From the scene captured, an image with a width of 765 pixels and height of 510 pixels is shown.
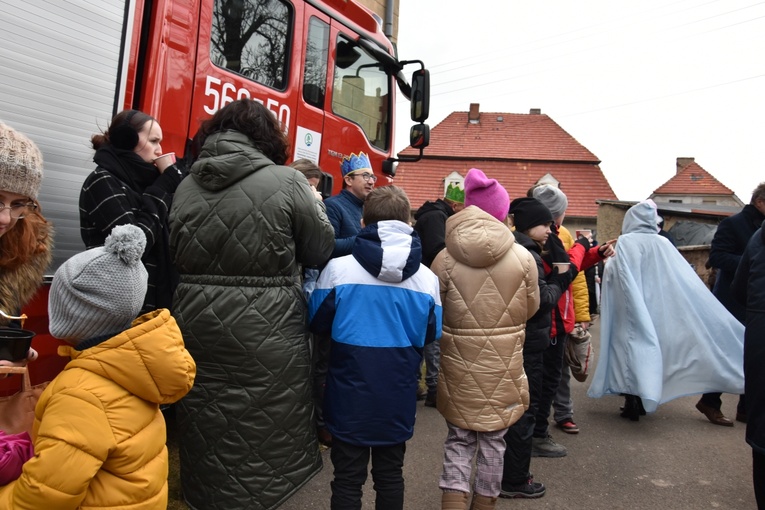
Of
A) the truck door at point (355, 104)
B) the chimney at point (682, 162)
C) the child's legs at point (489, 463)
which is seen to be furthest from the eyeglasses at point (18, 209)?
the chimney at point (682, 162)

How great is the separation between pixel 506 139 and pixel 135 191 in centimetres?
3289

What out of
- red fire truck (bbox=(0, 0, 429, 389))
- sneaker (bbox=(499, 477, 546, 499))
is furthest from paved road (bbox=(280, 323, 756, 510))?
red fire truck (bbox=(0, 0, 429, 389))

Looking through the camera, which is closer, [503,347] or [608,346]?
[503,347]

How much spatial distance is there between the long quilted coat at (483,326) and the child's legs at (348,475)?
0.63 m

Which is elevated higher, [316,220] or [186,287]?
[316,220]

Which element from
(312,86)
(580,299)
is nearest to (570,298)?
(580,299)

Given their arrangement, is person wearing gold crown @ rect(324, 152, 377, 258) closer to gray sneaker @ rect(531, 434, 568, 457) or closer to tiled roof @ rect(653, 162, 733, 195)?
gray sneaker @ rect(531, 434, 568, 457)

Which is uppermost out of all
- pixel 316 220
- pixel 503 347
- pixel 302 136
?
pixel 302 136

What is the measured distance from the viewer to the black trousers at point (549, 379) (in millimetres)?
4434

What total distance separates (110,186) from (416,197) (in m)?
26.9

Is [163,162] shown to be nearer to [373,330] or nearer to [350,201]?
[373,330]

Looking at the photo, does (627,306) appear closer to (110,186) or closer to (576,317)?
(576,317)

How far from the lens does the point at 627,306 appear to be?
5191 millimetres

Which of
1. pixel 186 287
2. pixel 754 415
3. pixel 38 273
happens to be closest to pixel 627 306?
pixel 754 415
